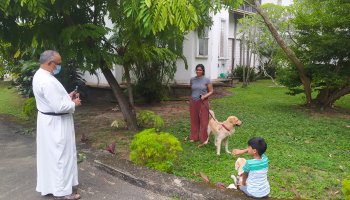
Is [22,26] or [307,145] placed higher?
[22,26]

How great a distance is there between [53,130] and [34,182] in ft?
4.26

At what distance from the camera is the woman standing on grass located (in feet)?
22.6

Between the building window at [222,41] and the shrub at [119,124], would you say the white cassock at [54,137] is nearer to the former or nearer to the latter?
the shrub at [119,124]

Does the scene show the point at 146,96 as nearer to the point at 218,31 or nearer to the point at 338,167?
the point at 218,31

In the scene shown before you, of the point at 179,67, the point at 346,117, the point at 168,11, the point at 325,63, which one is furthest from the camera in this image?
the point at 179,67

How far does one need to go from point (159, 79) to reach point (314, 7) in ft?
17.8

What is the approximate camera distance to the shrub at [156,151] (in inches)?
201

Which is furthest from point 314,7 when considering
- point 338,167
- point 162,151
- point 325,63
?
point 162,151

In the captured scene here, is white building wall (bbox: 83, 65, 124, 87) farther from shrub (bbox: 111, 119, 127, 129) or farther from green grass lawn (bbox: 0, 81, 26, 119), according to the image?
shrub (bbox: 111, 119, 127, 129)

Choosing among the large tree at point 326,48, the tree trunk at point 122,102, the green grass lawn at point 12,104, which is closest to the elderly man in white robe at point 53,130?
the tree trunk at point 122,102

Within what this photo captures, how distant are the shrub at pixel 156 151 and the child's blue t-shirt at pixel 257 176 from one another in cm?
142

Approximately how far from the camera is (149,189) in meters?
4.67

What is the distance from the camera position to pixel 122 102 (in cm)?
788

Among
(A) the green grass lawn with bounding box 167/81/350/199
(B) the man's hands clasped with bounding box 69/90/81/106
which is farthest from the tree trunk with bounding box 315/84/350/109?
(B) the man's hands clasped with bounding box 69/90/81/106
